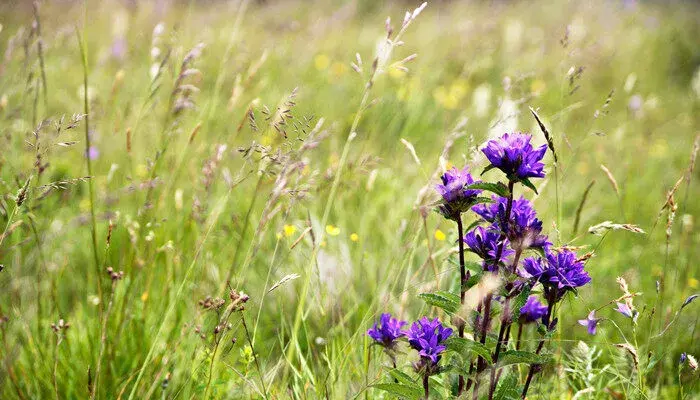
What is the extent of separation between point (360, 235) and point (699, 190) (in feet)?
7.92

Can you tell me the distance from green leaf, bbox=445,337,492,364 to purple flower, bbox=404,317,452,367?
1.4 inches

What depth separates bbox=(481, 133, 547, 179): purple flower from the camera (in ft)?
3.36

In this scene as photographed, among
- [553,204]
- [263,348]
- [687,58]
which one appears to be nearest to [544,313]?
[263,348]

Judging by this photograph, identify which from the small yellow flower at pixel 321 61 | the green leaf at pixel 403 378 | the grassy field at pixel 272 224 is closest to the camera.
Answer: the green leaf at pixel 403 378

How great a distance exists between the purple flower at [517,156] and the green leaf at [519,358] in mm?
309

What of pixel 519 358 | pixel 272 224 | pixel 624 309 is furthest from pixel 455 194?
pixel 272 224

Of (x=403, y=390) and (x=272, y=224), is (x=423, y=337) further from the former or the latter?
(x=272, y=224)

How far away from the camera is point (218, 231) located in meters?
2.21

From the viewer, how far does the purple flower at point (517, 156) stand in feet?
3.36

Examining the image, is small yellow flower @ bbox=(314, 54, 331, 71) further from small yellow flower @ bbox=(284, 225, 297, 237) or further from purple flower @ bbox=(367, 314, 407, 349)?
purple flower @ bbox=(367, 314, 407, 349)

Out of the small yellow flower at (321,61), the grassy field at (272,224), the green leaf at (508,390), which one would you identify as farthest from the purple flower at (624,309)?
the small yellow flower at (321,61)

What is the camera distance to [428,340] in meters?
1.14

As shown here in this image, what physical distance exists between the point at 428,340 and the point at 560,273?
0.89 ft

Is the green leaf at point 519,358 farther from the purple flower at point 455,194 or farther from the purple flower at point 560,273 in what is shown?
the purple flower at point 455,194
